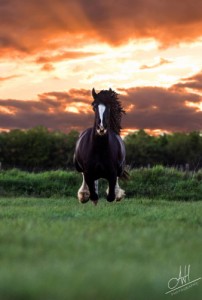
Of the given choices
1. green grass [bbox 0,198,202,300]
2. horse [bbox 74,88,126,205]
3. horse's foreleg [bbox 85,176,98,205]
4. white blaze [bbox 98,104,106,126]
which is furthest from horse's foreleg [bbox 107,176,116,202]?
green grass [bbox 0,198,202,300]

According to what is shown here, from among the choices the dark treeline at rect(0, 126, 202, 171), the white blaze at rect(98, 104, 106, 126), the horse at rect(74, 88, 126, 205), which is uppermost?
the white blaze at rect(98, 104, 106, 126)

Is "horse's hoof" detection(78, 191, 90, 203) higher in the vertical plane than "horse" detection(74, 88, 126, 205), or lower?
lower

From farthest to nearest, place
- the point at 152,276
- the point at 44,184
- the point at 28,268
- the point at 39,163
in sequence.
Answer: the point at 39,163 → the point at 44,184 → the point at 28,268 → the point at 152,276

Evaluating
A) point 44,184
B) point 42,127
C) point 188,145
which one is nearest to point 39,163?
point 42,127

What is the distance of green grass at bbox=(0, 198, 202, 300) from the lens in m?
5.18

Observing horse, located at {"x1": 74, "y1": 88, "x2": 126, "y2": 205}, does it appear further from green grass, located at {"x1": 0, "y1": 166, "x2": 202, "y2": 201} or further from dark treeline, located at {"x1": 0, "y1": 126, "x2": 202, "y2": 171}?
dark treeline, located at {"x1": 0, "y1": 126, "x2": 202, "y2": 171}

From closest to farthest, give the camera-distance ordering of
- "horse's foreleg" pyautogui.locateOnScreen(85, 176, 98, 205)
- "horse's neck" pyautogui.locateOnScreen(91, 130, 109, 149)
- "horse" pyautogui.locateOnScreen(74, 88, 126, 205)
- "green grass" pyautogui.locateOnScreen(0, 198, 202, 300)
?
"green grass" pyautogui.locateOnScreen(0, 198, 202, 300) → "horse" pyautogui.locateOnScreen(74, 88, 126, 205) → "horse's neck" pyautogui.locateOnScreen(91, 130, 109, 149) → "horse's foreleg" pyautogui.locateOnScreen(85, 176, 98, 205)

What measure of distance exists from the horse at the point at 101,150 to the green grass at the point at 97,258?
388 cm

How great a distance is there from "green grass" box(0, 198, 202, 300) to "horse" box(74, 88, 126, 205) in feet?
12.7

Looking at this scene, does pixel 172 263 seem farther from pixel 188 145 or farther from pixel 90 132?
pixel 188 145

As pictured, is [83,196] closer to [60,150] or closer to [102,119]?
[102,119]

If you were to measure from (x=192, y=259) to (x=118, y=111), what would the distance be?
1083 centimetres

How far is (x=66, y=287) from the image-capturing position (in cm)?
520

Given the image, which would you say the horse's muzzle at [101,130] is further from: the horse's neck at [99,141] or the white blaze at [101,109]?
the horse's neck at [99,141]
